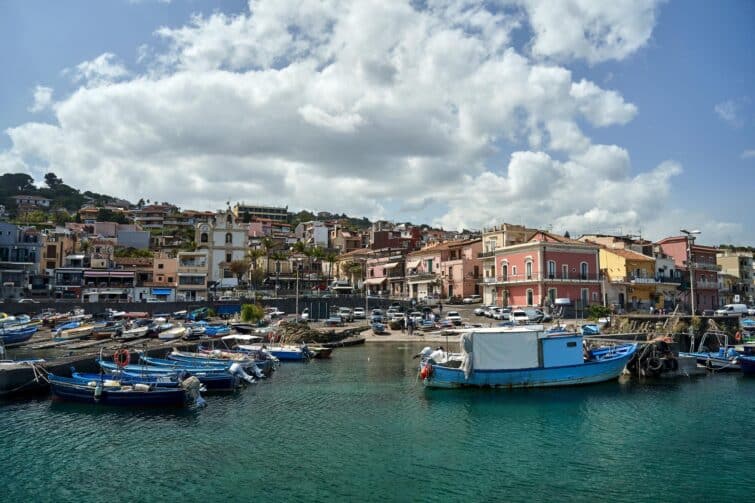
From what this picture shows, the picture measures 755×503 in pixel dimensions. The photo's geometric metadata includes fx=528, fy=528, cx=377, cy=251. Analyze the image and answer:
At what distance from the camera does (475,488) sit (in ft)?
51.4

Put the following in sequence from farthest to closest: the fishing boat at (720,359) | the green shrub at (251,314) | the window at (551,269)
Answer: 1. the window at (551,269)
2. the green shrub at (251,314)
3. the fishing boat at (720,359)

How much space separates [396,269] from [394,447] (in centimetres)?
6480

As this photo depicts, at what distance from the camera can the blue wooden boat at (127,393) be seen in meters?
25.0

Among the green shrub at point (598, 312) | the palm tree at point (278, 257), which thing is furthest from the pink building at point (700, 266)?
the palm tree at point (278, 257)

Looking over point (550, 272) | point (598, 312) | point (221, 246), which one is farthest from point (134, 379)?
point (221, 246)

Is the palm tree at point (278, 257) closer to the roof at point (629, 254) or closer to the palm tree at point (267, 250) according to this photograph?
the palm tree at point (267, 250)

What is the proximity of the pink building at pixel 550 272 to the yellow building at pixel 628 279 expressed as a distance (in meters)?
1.80

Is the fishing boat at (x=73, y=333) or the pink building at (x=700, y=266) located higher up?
the pink building at (x=700, y=266)

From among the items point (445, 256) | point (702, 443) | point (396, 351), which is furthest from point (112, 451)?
point (445, 256)

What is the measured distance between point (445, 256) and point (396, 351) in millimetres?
32635

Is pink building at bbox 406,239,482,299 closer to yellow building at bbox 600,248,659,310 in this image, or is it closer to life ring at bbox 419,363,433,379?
yellow building at bbox 600,248,659,310

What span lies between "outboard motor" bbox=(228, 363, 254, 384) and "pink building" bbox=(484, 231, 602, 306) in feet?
118

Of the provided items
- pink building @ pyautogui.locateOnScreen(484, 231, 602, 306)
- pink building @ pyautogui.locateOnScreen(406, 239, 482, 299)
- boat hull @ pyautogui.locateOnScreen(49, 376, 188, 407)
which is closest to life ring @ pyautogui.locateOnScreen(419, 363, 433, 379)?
boat hull @ pyautogui.locateOnScreen(49, 376, 188, 407)

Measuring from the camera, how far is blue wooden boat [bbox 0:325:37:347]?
4684 cm
